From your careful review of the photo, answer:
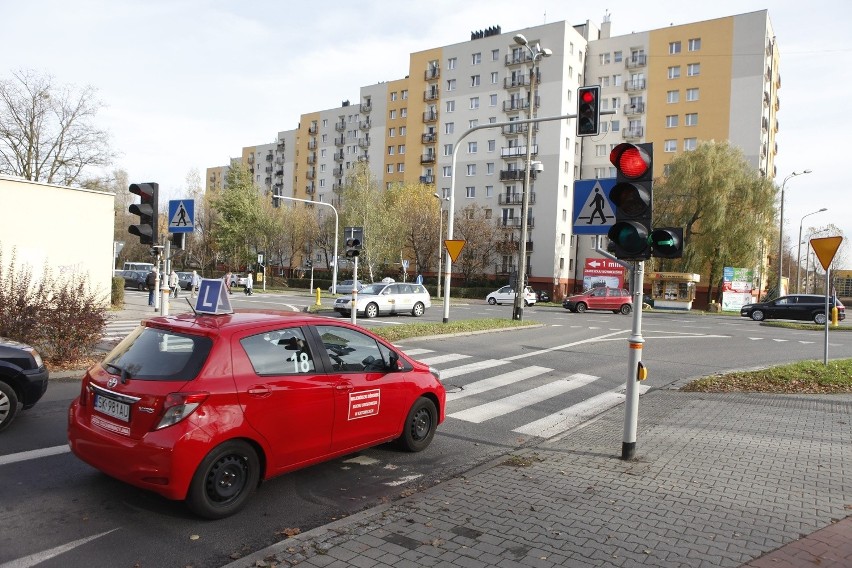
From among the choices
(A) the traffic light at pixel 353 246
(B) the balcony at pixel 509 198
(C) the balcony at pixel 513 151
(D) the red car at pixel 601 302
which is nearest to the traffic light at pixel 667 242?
(A) the traffic light at pixel 353 246

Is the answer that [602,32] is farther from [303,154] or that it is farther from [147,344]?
[147,344]

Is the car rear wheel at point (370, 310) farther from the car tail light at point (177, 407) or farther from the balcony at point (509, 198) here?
the balcony at point (509, 198)

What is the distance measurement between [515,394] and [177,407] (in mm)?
6262

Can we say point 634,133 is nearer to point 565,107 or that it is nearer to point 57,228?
point 565,107

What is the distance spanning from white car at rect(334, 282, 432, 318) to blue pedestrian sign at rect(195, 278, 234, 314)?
18.9 m

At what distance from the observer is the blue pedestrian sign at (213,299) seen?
532 cm

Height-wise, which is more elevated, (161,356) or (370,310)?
(161,356)

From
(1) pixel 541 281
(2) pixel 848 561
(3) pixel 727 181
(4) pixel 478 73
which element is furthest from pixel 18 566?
(4) pixel 478 73

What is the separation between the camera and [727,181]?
144ft

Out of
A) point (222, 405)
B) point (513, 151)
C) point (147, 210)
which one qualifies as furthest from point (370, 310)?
point (513, 151)

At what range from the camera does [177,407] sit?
4.09 m

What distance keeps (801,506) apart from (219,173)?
5557 inches

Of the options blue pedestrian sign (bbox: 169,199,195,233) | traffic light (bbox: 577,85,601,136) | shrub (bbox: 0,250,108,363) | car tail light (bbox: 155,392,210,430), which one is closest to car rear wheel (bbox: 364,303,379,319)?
blue pedestrian sign (bbox: 169,199,195,233)

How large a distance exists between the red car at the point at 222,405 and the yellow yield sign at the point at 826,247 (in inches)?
391
